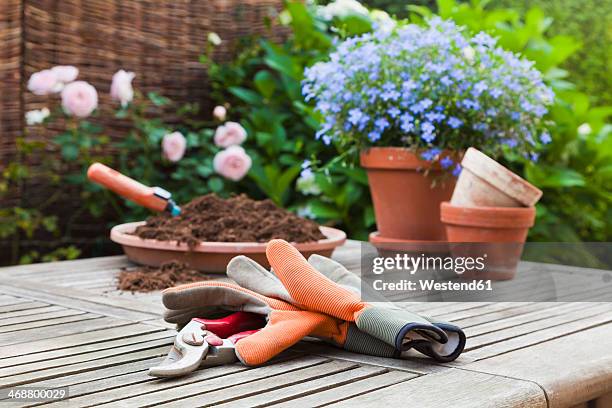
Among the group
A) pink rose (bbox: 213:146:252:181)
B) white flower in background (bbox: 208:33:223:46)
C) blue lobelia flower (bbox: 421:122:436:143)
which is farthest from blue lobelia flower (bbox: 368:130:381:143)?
white flower in background (bbox: 208:33:223:46)

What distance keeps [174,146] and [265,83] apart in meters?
0.60

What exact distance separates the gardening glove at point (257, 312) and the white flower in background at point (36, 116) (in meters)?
1.84

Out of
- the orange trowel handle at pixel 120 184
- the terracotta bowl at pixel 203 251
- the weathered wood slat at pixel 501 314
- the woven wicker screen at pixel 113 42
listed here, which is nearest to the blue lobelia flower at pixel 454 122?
the terracotta bowl at pixel 203 251

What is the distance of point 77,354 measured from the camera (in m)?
1.23

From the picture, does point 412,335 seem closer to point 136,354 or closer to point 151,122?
point 136,354

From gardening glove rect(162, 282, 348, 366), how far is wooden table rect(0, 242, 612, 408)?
0.03 meters

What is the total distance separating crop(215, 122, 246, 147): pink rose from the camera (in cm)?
318

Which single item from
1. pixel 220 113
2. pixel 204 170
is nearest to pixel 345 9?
pixel 220 113

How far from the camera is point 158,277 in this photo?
186 centimetres

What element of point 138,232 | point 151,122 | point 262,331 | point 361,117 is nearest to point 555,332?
point 262,331

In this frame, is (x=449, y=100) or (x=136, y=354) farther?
(x=449, y=100)

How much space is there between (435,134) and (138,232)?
2.64ft

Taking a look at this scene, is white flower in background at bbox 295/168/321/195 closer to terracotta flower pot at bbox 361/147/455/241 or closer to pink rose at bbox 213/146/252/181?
pink rose at bbox 213/146/252/181

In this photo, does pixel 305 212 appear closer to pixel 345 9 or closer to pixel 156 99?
pixel 156 99
